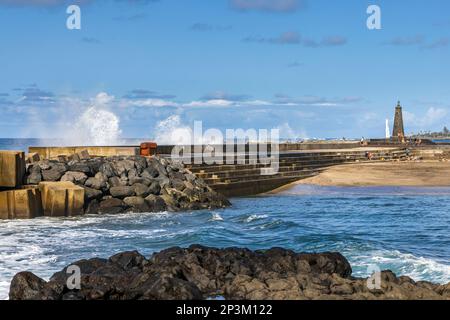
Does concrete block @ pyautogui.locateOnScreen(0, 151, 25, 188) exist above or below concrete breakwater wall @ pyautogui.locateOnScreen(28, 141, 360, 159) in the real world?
below

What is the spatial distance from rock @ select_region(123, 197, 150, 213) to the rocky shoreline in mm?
9055

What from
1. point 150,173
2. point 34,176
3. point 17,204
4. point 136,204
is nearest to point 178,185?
point 150,173

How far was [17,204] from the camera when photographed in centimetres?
1867

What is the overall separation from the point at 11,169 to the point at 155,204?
4395 mm

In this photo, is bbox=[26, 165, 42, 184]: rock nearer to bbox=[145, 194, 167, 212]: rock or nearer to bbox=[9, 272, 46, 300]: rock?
bbox=[145, 194, 167, 212]: rock

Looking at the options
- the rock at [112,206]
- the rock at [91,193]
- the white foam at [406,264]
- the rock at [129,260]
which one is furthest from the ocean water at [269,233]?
the rock at [129,260]

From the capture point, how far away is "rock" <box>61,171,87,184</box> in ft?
67.1

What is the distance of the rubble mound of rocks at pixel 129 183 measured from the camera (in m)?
20.4

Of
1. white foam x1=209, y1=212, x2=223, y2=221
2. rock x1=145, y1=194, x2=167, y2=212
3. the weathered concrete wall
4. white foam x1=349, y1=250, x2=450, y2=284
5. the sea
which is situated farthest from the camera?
Answer: the weathered concrete wall

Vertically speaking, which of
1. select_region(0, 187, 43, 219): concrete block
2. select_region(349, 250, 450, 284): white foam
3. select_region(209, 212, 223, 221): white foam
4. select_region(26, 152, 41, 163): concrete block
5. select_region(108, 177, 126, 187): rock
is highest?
select_region(26, 152, 41, 163): concrete block

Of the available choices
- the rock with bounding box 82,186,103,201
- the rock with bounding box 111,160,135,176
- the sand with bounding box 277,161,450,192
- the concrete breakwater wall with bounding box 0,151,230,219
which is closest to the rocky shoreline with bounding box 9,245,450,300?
the concrete breakwater wall with bounding box 0,151,230,219
